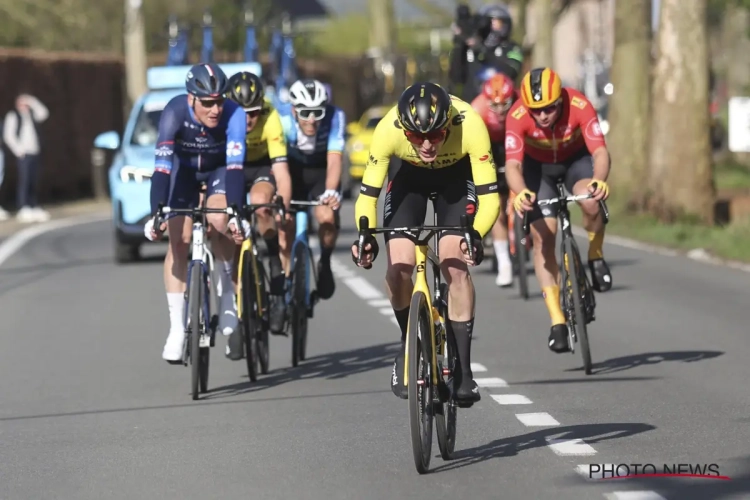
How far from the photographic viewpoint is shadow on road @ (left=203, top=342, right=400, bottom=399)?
11.3 metres

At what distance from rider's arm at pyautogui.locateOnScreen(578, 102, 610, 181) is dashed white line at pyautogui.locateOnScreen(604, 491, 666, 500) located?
4.49 m

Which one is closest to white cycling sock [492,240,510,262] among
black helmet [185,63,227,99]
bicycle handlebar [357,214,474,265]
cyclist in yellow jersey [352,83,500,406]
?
black helmet [185,63,227,99]

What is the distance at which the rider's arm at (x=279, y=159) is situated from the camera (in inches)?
480

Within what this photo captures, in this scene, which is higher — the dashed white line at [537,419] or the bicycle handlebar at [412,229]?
the bicycle handlebar at [412,229]

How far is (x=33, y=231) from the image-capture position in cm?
2773

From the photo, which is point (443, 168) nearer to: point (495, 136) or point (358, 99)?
point (495, 136)

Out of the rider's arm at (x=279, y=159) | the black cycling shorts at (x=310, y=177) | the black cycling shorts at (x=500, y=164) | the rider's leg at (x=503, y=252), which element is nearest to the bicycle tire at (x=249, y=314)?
the rider's arm at (x=279, y=159)

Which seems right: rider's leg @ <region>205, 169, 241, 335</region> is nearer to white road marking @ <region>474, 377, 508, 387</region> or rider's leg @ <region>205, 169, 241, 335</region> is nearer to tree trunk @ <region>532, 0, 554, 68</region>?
white road marking @ <region>474, 377, 508, 387</region>

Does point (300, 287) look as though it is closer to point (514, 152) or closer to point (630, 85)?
point (514, 152)

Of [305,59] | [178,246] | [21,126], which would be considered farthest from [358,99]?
[178,246]

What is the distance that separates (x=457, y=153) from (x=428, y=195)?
0.32 metres

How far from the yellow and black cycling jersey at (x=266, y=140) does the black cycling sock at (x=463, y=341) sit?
3.67m

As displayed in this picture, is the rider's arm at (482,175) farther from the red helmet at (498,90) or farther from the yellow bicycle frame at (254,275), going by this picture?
the red helmet at (498,90)

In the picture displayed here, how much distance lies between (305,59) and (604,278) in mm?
52700
